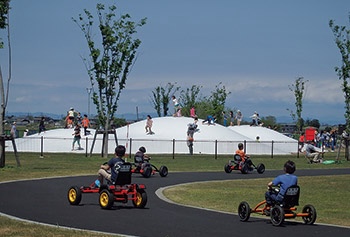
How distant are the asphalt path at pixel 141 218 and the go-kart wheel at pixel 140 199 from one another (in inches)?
5.7

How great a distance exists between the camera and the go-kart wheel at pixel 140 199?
1574 centimetres

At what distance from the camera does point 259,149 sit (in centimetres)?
5069

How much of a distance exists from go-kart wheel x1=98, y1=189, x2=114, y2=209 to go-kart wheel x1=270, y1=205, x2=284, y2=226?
3639 mm

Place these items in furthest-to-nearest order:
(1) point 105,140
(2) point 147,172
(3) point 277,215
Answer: (1) point 105,140
(2) point 147,172
(3) point 277,215

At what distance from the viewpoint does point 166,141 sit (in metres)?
48.4

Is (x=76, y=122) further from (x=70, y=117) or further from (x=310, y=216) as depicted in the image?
(x=310, y=216)

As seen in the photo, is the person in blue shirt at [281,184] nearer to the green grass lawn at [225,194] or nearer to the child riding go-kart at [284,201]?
the child riding go-kart at [284,201]

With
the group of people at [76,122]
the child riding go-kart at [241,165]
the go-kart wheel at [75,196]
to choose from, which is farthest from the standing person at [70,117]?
the go-kart wheel at [75,196]

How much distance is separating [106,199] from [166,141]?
3306 cm

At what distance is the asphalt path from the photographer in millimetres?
12586

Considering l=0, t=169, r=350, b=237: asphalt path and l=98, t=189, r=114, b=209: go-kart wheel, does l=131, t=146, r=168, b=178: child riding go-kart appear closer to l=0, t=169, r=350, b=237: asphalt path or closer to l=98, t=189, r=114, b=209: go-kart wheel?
l=0, t=169, r=350, b=237: asphalt path

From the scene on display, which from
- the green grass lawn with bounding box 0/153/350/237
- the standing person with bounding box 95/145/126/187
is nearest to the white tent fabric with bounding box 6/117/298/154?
the green grass lawn with bounding box 0/153/350/237

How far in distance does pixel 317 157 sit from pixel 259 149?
11790 millimetres

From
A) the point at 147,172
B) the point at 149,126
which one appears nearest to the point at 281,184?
the point at 147,172
